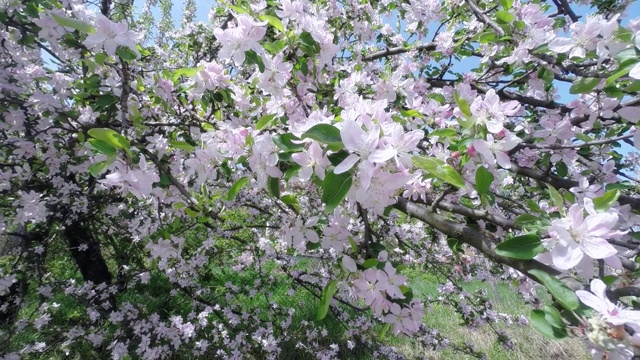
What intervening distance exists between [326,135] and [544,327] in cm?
58

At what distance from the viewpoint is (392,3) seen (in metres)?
2.87

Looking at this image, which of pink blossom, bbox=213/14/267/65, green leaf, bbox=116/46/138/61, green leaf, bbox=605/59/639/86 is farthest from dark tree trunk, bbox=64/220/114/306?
green leaf, bbox=605/59/639/86

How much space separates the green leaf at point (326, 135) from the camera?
0.71m

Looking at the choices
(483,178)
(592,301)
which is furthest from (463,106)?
(592,301)

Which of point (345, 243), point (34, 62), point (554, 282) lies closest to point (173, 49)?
point (34, 62)

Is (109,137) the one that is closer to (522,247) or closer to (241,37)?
(241,37)

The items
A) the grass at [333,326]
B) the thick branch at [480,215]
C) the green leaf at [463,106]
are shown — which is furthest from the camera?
the grass at [333,326]

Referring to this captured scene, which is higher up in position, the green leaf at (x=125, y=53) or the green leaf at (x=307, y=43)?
the green leaf at (x=307, y=43)

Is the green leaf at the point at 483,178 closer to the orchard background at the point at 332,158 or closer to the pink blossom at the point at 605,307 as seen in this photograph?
the orchard background at the point at 332,158

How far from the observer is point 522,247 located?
0.74 meters

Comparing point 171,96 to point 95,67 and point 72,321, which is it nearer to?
point 95,67

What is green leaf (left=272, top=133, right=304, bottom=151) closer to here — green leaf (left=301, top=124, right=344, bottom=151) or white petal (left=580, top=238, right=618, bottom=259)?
green leaf (left=301, top=124, right=344, bottom=151)

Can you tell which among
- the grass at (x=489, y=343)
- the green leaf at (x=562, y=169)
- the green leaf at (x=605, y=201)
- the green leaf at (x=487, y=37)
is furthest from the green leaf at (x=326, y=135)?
the grass at (x=489, y=343)

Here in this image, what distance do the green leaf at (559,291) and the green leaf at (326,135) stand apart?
0.51 metres
